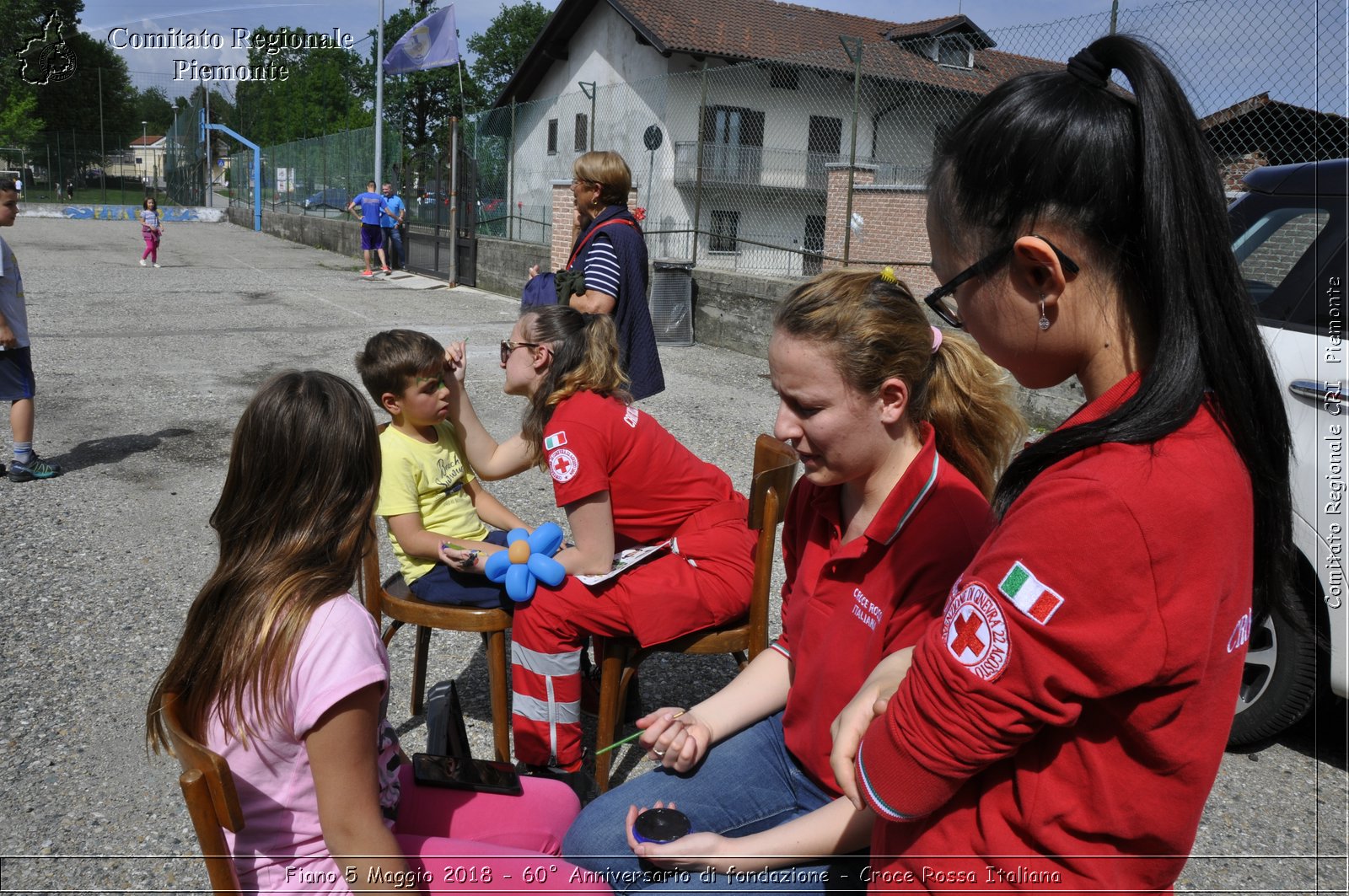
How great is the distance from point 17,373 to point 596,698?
467 cm

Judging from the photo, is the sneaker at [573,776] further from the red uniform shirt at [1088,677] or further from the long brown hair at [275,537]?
the red uniform shirt at [1088,677]

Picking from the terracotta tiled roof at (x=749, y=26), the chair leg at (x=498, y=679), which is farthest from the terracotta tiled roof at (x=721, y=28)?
the chair leg at (x=498, y=679)

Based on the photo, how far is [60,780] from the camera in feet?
9.49

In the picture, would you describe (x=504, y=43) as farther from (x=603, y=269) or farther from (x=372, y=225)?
(x=603, y=269)

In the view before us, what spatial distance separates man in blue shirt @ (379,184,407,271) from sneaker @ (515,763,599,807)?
18.0 metres

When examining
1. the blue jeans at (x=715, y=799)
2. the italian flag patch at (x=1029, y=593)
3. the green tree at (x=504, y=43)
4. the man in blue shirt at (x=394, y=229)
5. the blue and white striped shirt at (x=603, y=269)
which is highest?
the green tree at (x=504, y=43)

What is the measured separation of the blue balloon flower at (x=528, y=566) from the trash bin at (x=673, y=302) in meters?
8.53

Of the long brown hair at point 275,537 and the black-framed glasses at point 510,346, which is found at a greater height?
the black-framed glasses at point 510,346

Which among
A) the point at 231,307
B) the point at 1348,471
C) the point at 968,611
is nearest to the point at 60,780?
the point at 968,611

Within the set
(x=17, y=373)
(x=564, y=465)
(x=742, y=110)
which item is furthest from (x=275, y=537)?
(x=742, y=110)

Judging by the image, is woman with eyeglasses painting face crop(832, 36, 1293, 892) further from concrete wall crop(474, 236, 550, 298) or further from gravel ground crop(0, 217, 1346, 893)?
concrete wall crop(474, 236, 550, 298)

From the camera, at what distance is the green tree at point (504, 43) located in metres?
63.2

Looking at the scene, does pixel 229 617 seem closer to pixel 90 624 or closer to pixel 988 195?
pixel 988 195

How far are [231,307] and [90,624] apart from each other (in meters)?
10.7
